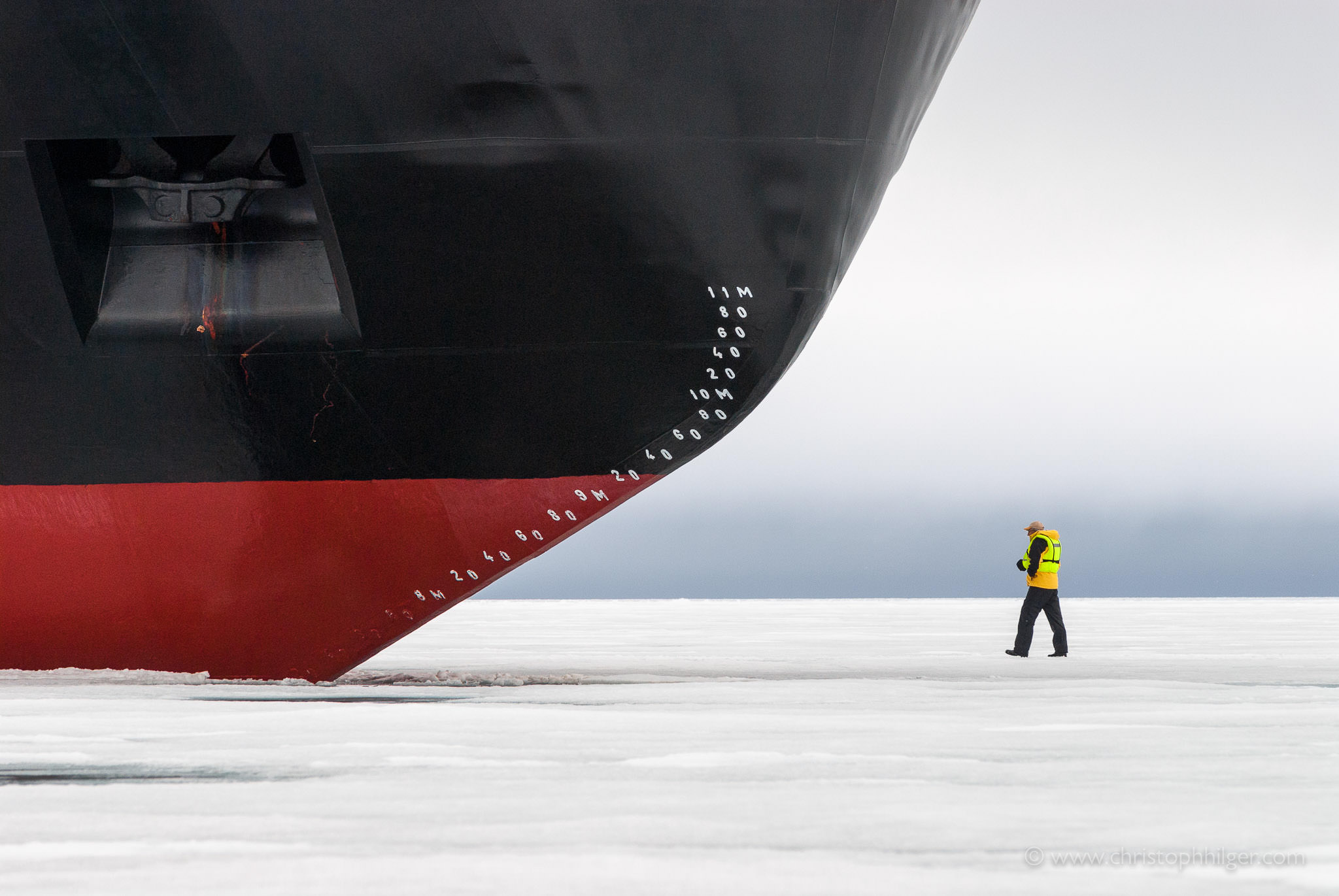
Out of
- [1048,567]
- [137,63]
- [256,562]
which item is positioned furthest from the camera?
[1048,567]

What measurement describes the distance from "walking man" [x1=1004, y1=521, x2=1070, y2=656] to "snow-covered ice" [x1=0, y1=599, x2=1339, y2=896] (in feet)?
6.47

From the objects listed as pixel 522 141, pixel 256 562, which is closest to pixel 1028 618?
pixel 522 141

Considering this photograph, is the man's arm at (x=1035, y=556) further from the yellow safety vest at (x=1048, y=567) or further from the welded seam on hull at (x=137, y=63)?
the welded seam on hull at (x=137, y=63)

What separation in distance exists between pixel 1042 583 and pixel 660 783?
6.47 m

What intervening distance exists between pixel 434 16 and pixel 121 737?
3.71 metres

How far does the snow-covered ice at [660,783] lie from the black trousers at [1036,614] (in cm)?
197

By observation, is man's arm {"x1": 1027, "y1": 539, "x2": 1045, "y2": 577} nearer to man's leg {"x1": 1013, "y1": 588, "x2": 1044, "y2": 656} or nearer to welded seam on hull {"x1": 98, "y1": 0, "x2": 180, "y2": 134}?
man's leg {"x1": 1013, "y1": 588, "x2": 1044, "y2": 656}

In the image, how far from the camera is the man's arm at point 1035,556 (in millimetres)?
9586

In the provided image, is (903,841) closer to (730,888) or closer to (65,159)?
(730,888)

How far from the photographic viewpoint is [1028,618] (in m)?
9.60

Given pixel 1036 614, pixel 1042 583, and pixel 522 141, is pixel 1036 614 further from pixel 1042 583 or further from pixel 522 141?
pixel 522 141

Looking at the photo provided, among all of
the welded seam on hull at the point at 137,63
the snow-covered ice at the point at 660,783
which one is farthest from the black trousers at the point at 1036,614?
the welded seam on hull at the point at 137,63

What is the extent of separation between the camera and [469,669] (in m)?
8.77

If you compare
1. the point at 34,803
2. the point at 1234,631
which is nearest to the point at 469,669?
the point at 34,803
